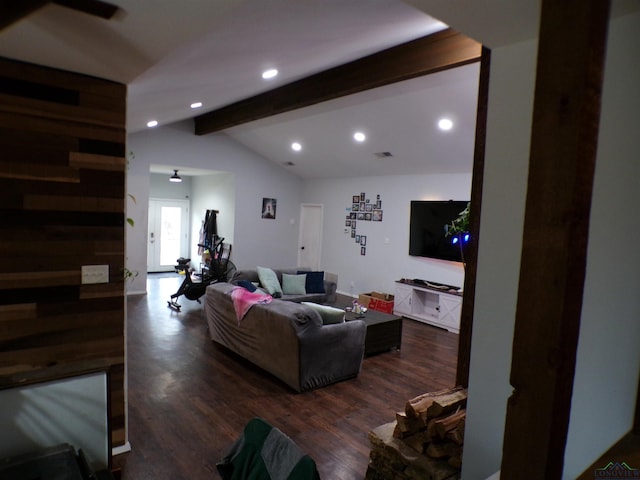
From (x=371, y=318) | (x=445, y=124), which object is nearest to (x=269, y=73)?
(x=445, y=124)

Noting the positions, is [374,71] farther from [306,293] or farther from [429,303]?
[429,303]

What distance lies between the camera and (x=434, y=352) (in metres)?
5.40

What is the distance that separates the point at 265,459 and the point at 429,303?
5.83 meters

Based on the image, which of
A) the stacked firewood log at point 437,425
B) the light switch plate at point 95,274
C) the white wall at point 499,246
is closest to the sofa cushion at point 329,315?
the stacked firewood log at point 437,425

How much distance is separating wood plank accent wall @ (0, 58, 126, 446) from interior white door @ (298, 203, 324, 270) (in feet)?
23.0

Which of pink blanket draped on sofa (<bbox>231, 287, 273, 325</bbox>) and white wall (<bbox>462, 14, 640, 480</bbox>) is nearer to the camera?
white wall (<bbox>462, 14, 640, 480</bbox>)

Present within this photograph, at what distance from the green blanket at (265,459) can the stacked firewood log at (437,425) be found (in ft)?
2.94

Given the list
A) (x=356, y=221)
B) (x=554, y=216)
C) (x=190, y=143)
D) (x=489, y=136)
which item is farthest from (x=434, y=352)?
(x=190, y=143)

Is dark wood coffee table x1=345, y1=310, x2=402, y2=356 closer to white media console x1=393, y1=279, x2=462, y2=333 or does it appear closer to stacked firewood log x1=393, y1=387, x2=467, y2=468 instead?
white media console x1=393, y1=279, x2=462, y2=333

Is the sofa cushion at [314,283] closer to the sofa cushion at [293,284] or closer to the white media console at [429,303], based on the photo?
the sofa cushion at [293,284]

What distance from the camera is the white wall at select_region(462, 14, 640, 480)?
1299 millimetres

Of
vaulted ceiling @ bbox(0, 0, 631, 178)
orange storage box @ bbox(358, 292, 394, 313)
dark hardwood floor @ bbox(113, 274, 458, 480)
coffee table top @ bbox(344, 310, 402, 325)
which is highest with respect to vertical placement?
vaulted ceiling @ bbox(0, 0, 631, 178)

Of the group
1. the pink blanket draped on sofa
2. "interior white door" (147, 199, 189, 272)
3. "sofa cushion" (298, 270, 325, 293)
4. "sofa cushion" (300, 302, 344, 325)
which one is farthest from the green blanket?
"interior white door" (147, 199, 189, 272)

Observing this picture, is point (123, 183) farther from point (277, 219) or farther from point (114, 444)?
point (277, 219)
